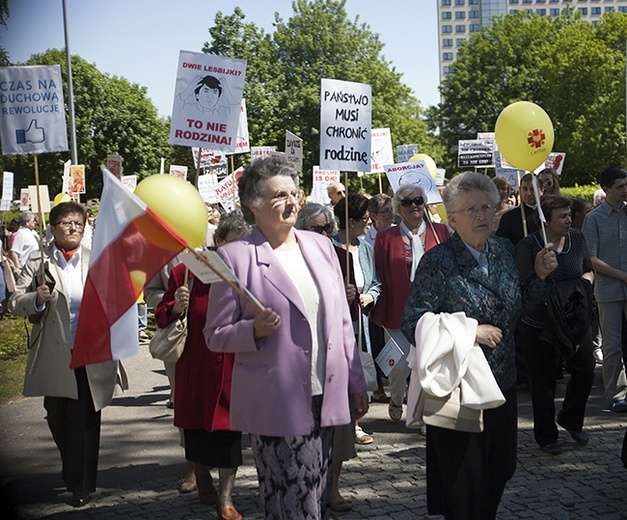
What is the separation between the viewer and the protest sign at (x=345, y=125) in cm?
752

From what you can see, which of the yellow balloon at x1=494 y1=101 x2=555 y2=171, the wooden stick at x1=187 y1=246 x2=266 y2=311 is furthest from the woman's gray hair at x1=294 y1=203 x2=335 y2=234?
the wooden stick at x1=187 y1=246 x2=266 y2=311

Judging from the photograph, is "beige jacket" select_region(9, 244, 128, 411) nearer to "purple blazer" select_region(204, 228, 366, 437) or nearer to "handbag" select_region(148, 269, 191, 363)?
"handbag" select_region(148, 269, 191, 363)

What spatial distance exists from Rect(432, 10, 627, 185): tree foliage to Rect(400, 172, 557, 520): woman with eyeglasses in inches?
1973

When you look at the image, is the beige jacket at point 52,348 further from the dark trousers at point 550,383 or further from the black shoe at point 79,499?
the dark trousers at point 550,383

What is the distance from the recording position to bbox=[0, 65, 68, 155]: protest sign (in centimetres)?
650

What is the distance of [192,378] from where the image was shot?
226 inches

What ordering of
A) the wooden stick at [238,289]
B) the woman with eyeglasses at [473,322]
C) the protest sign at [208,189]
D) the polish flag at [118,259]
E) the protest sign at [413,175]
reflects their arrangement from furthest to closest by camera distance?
the protest sign at [208,189], the protest sign at [413,175], the woman with eyeglasses at [473,322], the polish flag at [118,259], the wooden stick at [238,289]

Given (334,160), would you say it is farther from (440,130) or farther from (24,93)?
(440,130)

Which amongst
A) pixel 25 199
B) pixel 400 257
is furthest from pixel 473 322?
pixel 25 199

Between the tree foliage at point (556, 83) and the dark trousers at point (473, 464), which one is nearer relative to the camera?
the dark trousers at point (473, 464)

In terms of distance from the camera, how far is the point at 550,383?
6.95 metres

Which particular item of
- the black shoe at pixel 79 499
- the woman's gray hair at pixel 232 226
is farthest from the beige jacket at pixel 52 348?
the woman's gray hair at pixel 232 226

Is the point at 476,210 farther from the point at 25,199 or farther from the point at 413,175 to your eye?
the point at 25,199

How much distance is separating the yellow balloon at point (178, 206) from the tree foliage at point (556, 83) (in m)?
50.6
